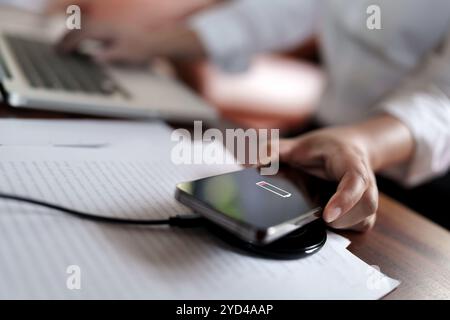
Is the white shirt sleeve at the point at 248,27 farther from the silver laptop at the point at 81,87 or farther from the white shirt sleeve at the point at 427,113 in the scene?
the white shirt sleeve at the point at 427,113

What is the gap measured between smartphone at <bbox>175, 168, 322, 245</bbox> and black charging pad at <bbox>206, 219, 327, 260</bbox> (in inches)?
0.5

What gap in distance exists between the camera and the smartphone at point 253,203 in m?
0.25

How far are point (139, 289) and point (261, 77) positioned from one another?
1.21 metres

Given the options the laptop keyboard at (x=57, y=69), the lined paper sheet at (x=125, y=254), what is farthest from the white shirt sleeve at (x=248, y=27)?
the lined paper sheet at (x=125, y=254)

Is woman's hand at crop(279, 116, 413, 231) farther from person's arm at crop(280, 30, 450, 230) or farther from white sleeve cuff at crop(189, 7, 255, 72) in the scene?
white sleeve cuff at crop(189, 7, 255, 72)

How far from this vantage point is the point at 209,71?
4.42 ft

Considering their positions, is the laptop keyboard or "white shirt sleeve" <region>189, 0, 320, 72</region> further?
"white shirt sleeve" <region>189, 0, 320, 72</region>

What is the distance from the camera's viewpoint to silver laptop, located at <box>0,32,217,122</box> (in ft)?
1.47

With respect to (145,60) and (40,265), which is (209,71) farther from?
(40,265)

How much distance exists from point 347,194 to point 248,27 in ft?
1.74

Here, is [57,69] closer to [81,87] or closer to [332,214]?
[81,87]

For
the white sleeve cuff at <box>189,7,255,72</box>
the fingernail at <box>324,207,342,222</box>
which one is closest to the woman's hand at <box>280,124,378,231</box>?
the fingernail at <box>324,207,342,222</box>

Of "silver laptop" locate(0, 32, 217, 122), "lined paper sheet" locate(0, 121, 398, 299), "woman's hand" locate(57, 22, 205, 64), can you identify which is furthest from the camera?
"woman's hand" locate(57, 22, 205, 64)
